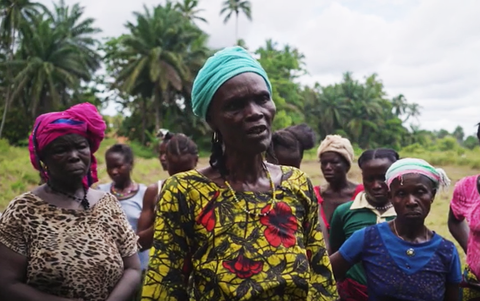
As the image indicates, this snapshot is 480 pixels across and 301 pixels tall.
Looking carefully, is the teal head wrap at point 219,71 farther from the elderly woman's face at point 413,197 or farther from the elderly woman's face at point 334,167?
the elderly woman's face at point 334,167

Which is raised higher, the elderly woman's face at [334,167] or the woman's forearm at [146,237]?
the elderly woman's face at [334,167]

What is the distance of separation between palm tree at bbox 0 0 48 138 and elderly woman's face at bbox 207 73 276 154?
96.1ft

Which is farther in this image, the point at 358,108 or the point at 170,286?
the point at 358,108

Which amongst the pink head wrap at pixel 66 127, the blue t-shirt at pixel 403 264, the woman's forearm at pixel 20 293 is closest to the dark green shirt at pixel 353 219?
the blue t-shirt at pixel 403 264

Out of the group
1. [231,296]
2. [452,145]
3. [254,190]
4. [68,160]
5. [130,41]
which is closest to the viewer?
[231,296]

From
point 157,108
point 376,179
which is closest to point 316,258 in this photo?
point 376,179

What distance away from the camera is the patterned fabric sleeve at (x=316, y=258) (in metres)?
1.78

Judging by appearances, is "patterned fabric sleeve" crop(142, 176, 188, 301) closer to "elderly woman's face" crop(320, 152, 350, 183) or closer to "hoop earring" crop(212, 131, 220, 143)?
"hoop earring" crop(212, 131, 220, 143)

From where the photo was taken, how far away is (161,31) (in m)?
31.6

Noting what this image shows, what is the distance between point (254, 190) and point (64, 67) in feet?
109

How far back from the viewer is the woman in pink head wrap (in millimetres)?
2068

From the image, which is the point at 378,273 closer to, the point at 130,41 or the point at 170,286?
the point at 170,286

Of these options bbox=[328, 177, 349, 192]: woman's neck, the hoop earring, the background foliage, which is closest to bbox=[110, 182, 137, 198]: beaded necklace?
bbox=[328, 177, 349, 192]: woman's neck

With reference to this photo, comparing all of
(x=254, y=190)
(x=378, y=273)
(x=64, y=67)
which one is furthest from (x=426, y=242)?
(x=64, y=67)
